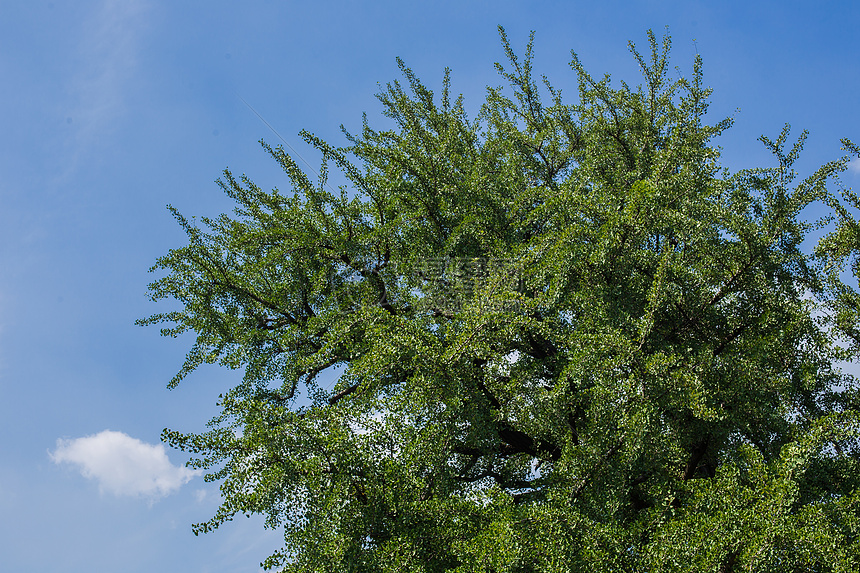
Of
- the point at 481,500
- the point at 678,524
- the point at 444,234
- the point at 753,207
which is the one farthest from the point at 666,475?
the point at 444,234

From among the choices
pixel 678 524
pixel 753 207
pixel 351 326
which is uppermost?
pixel 351 326

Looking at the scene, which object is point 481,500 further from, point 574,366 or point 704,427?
point 704,427

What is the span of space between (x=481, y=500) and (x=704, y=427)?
3.59m

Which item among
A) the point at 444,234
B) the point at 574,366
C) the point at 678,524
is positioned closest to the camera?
the point at 678,524

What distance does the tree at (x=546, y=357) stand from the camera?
7.48 meters

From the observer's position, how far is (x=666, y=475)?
8.88 meters

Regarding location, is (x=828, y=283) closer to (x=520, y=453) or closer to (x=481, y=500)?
(x=520, y=453)

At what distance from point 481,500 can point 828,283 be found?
6881 millimetres

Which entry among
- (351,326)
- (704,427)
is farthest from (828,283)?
(351,326)

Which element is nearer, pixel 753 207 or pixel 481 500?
pixel 481 500

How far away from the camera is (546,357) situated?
10.8 metres

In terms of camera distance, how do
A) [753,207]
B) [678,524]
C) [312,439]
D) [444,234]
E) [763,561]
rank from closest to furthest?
[763,561] → [678,524] → [312,439] → [753,207] → [444,234]

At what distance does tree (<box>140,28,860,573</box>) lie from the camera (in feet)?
24.6

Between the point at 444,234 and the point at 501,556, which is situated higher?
the point at 444,234
